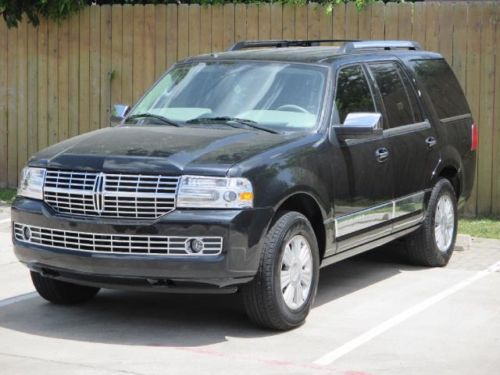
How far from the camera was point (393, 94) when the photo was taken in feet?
30.8

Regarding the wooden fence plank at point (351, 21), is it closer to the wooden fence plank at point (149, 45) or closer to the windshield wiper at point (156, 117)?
the wooden fence plank at point (149, 45)

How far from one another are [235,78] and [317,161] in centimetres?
115

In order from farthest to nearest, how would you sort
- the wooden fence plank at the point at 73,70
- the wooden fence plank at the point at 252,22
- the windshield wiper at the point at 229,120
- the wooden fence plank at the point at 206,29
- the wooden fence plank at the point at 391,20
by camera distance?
the wooden fence plank at the point at 73,70 < the wooden fence plank at the point at 206,29 < the wooden fence plank at the point at 252,22 < the wooden fence plank at the point at 391,20 < the windshield wiper at the point at 229,120

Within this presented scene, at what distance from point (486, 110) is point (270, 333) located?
573 centimetres

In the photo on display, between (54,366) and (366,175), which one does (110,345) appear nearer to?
(54,366)

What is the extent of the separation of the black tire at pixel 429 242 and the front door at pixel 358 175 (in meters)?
0.82

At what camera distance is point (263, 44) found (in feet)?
32.4

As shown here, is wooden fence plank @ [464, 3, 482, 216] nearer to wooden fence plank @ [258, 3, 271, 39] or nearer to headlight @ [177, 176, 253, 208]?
wooden fence plank @ [258, 3, 271, 39]

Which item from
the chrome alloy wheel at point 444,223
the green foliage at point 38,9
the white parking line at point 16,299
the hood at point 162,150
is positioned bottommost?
the white parking line at point 16,299

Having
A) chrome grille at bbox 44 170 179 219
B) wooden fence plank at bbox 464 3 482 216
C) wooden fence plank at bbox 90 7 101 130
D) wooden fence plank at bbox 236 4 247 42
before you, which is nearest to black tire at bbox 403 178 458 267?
wooden fence plank at bbox 464 3 482 216

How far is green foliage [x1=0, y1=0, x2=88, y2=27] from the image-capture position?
14.0 m

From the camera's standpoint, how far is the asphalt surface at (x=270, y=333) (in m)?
6.68

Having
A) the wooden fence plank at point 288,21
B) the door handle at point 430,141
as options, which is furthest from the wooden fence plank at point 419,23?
the door handle at point 430,141

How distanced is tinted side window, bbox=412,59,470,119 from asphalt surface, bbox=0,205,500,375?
1.53 meters
